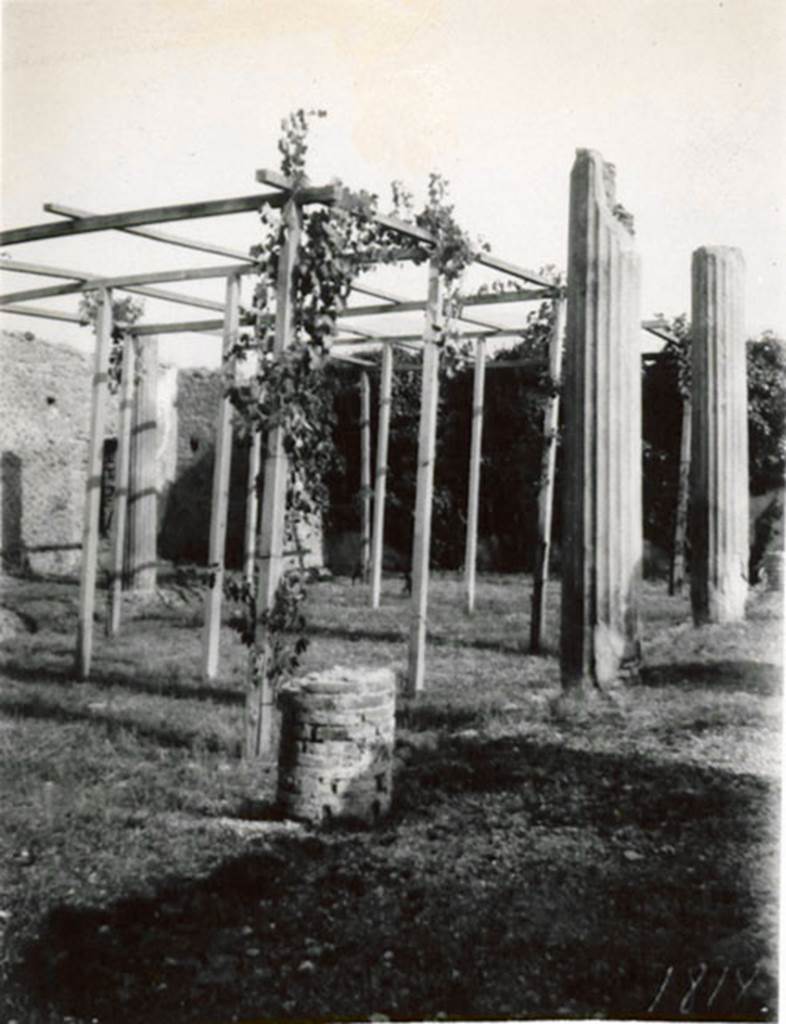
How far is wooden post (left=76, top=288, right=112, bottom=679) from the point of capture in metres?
8.12

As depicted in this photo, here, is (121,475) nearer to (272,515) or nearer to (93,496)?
(93,496)

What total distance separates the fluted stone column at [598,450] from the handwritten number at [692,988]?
12.6ft

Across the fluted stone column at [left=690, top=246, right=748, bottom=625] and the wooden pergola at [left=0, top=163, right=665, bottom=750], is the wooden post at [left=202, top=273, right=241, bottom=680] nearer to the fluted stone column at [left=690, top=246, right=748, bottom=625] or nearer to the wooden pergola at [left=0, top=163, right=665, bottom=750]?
the wooden pergola at [left=0, top=163, right=665, bottom=750]

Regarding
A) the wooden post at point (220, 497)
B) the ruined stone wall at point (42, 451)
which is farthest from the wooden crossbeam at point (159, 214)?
the ruined stone wall at point (42, 451)

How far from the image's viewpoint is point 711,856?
4.59 meters

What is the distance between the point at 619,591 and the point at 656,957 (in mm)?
3971

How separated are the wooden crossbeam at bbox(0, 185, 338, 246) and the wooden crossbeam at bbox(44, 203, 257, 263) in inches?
3.0

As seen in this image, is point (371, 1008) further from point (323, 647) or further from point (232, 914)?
point (323, 647)

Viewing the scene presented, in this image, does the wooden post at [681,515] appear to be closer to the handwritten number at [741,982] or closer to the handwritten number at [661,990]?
the handwritten number at [741,982]

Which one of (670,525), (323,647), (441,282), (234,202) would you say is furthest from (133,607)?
(670,525)

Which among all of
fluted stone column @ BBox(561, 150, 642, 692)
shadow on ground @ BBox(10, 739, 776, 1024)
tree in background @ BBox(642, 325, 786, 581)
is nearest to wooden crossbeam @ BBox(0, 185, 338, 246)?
fluted stone column @ BBox(561, 150, 642, 692)

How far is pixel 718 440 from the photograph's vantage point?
10703 millimetres

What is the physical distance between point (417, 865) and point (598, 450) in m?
3.73

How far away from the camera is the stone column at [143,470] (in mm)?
11930
